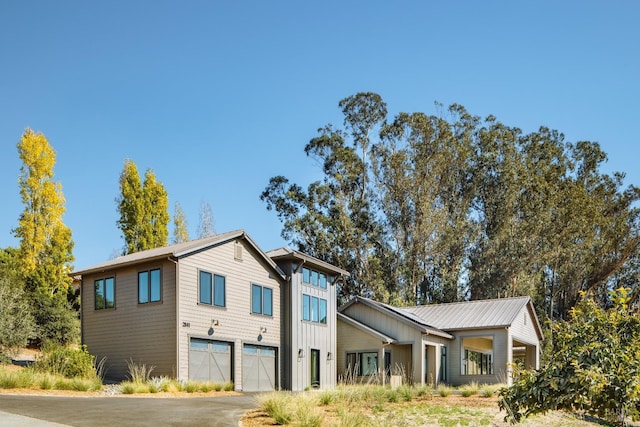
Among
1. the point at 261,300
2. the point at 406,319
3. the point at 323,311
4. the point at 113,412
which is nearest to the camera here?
the point at 113,412

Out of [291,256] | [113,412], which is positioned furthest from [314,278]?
[113,412]

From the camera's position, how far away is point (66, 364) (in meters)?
23.1

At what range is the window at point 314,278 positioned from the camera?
3250 cm

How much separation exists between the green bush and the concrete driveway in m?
5.73

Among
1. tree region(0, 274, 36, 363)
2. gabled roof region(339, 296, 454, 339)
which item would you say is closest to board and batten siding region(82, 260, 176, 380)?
tree region(0, 274, 36, 363)

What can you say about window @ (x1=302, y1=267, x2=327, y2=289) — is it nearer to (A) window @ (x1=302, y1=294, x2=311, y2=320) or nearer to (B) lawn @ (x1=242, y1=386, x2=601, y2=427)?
(A) window @ (x1=302, y1=294, x2=311, y2=320)

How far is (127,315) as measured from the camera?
1049 inches

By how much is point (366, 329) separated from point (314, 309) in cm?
359

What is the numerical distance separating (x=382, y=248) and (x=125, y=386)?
31.3 metres

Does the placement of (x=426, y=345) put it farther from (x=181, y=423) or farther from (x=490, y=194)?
(x=181, y=423)

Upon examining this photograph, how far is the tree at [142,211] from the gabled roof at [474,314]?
53.0 ft

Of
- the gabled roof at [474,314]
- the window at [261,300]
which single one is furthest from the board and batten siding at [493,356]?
the window at [261,300]

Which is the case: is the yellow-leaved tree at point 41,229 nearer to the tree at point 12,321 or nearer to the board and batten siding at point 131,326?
the tree at point 12,321

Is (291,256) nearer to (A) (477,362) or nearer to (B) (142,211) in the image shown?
(B) (142,211)
